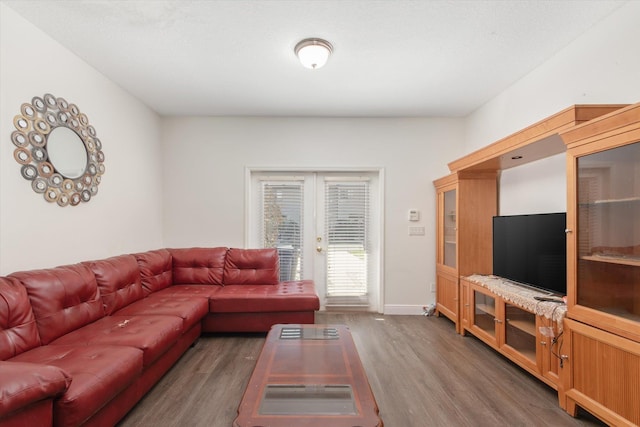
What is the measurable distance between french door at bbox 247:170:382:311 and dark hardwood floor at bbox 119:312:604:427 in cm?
99

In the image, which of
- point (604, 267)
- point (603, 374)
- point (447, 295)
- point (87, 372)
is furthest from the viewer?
point (447, 295)

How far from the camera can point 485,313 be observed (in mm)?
2922

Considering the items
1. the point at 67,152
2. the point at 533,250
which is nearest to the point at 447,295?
the point at 533,250

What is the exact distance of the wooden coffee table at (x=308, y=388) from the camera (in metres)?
1.30

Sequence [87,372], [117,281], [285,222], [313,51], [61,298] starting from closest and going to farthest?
[87,372]
[61,298]
[313,51]
[117,281]
[285,222]

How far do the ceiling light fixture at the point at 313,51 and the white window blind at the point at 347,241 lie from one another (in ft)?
6.36

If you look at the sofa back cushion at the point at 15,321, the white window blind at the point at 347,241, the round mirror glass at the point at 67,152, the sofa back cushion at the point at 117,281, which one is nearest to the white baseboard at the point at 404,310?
the white window blind at the point at 347,241

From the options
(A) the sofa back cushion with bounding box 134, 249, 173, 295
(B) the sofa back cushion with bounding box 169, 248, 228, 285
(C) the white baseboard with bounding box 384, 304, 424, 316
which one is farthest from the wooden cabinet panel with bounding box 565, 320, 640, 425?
(A) the sofa back cushion with bounding box 134, 249, 173, 295

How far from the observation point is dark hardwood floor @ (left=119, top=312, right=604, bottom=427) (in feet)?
6.19

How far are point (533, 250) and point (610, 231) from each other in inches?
29.6

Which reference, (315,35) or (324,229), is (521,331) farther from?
(315,35)

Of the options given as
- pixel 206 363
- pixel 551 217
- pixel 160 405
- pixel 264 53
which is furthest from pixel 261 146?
pixel 551 217

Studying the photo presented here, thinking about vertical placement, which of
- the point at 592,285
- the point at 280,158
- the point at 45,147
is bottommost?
the point at 592,285

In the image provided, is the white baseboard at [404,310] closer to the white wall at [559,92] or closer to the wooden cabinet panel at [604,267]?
the white wall at [559,92]
